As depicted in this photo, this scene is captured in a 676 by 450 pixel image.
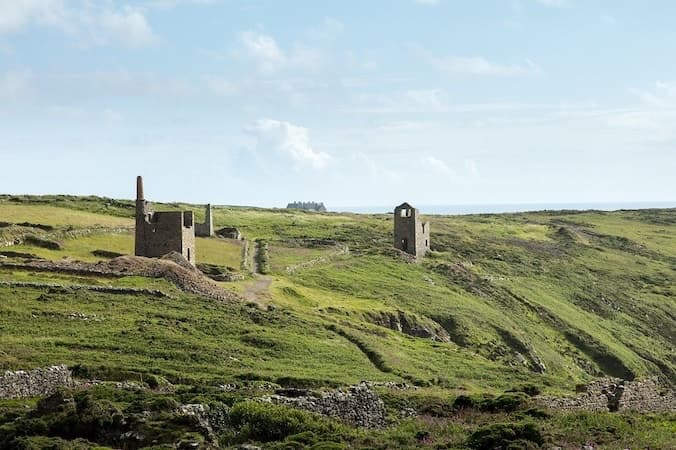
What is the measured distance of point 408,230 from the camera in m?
104

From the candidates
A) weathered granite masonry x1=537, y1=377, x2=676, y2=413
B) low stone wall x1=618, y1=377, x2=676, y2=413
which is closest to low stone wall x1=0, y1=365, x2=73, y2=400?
weathered granite masonry x1=537, y1=377, x2=676, y2=413

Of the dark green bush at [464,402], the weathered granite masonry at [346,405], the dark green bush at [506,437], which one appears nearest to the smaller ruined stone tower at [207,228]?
the dark green bush at [464,402]

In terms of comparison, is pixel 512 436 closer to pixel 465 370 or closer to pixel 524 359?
pixel 465 370

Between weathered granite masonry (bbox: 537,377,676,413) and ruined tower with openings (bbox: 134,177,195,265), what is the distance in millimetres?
39891

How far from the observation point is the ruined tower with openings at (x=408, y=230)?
103500mm

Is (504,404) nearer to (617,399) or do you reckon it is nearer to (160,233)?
(617,399)

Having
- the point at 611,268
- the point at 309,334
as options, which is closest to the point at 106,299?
the point at 309,334

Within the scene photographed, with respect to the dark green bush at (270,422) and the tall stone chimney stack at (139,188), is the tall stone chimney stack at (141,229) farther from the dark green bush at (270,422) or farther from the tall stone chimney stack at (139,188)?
the dark green bush at (270,422)

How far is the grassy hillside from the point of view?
46281mm

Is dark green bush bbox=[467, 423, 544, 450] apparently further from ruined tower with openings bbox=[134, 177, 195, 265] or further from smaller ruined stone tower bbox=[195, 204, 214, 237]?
smaller ruined stone tower bbox=[195, 204, 214, 237]

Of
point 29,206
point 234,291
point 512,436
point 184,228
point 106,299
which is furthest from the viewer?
point 29,206

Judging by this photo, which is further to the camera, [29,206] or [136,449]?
[29,206]

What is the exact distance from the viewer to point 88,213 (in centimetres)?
11625

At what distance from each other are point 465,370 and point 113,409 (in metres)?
29.2
